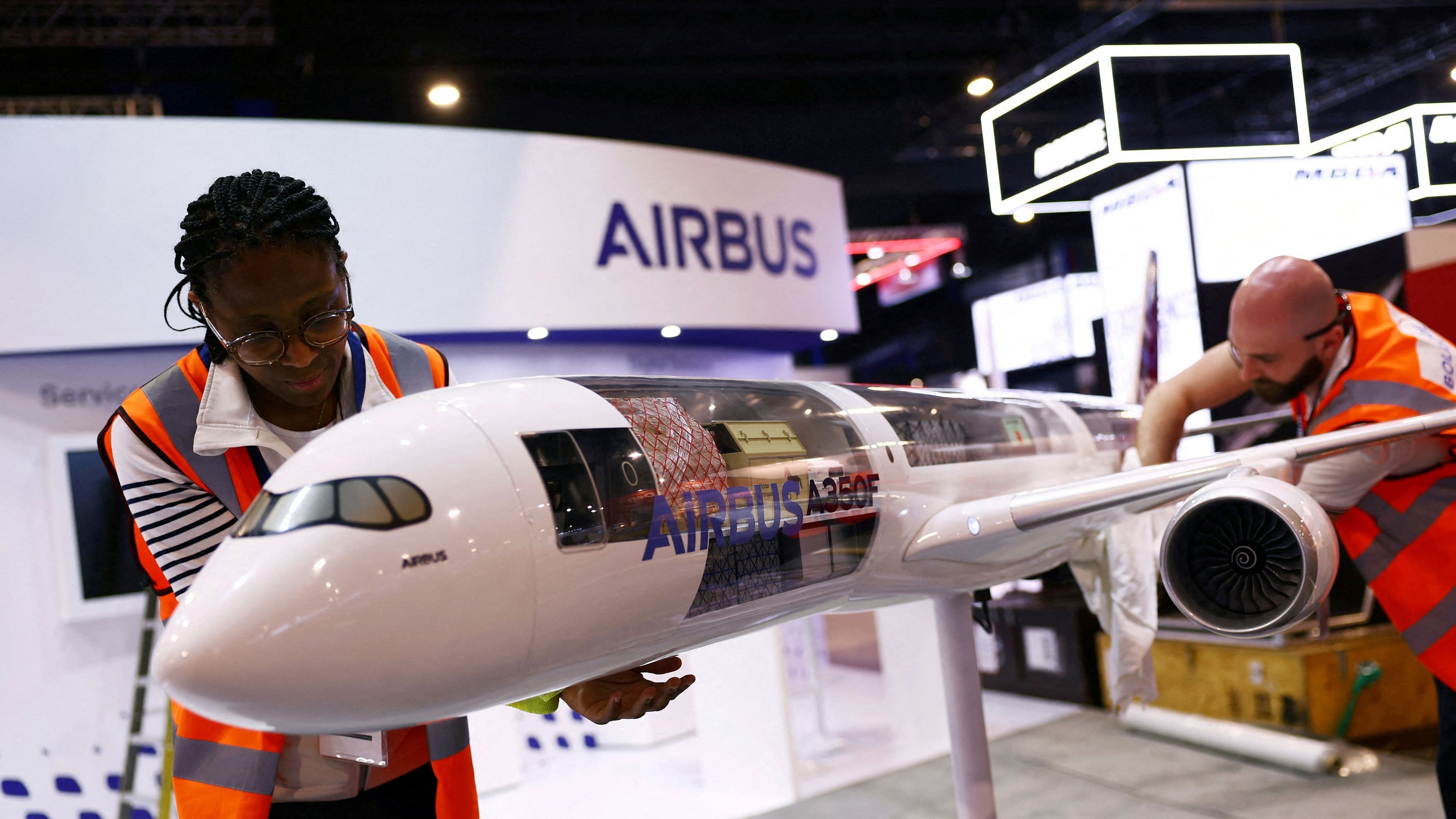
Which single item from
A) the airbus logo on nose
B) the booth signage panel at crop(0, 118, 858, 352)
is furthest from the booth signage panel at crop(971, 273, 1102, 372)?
the booth signage panel at crop(0, 118, 858, 352)

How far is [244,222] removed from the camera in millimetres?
1420

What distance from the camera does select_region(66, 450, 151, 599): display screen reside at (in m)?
5.36

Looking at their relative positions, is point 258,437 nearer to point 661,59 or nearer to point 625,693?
point 625,693

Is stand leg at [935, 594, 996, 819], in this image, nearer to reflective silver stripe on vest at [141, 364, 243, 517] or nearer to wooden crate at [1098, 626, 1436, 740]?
reflective silver stripe on vest at [141, 364, 243, 517]

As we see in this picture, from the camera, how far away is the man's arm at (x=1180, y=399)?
2.99 m

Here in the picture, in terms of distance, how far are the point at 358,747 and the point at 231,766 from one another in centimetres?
23

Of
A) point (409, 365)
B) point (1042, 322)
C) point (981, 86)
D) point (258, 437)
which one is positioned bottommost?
point (258, 437)

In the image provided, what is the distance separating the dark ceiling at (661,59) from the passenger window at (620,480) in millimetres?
5650

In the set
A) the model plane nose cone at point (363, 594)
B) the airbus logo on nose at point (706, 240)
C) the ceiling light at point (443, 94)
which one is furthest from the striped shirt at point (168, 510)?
the ceiling light at point (443, 94)

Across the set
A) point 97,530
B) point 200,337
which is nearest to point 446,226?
point 200,337

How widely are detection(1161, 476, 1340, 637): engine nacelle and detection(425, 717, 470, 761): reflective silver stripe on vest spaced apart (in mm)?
1368

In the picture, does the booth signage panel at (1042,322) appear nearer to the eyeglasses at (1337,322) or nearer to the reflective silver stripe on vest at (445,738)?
the eyeglasses at (1337,322)

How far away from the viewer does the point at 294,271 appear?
4.66 ft

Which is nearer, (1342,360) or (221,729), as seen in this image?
(221,729)
